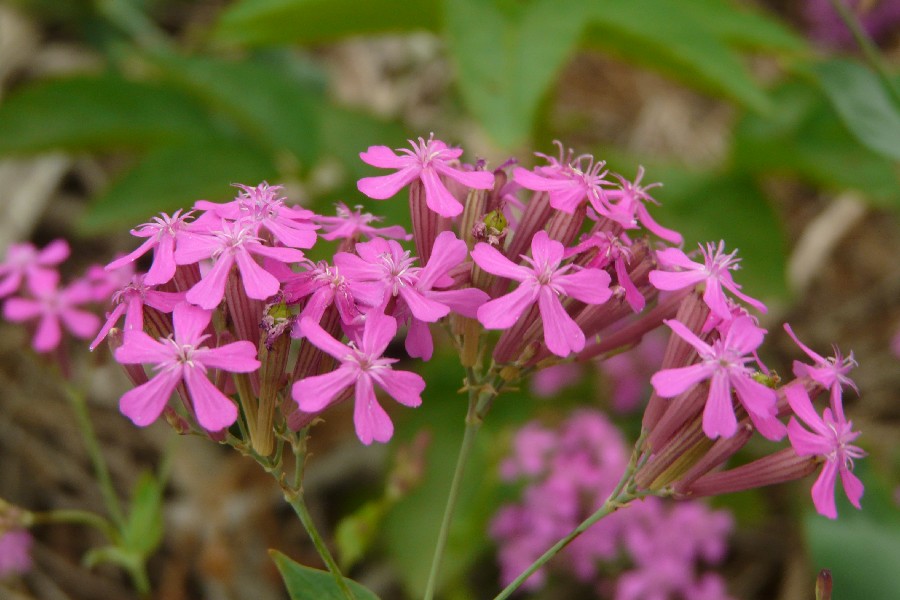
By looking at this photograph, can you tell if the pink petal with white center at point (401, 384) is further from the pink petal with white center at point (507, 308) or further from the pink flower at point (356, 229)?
the pink flower at point (356, 229)

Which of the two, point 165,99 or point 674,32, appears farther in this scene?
point 165,99

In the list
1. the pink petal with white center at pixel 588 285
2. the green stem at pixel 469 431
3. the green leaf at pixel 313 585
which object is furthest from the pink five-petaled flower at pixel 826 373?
the green leaf at pixel 313 585

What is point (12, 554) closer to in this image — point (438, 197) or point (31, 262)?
point (31, 262)

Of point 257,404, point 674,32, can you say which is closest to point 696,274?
point 257,404

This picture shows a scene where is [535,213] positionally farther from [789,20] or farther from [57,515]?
[789,20]

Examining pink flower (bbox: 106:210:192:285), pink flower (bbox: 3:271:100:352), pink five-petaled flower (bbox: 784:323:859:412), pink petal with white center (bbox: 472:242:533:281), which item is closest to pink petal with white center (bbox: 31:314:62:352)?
pink flower (bbox: 3:271:100:352)

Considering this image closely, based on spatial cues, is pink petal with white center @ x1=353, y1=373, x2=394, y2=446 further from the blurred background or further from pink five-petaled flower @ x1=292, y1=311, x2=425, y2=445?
the blurred background
